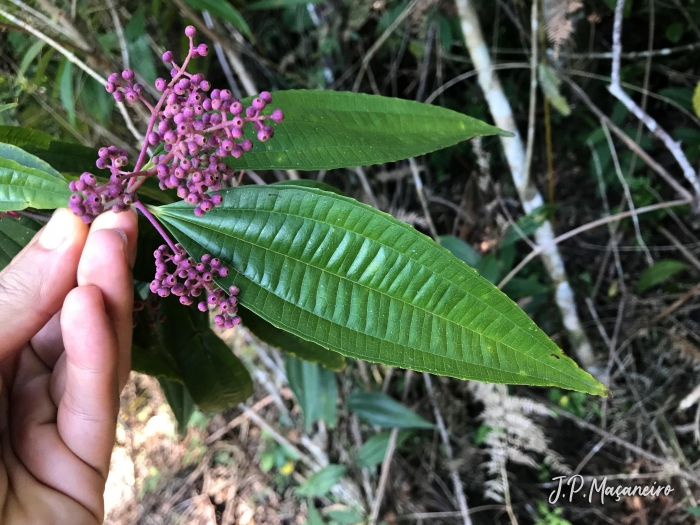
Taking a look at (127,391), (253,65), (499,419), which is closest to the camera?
(499,419)

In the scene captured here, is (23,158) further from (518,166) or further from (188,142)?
(518,166)

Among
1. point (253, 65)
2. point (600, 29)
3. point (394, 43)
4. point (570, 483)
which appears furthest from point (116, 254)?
point (600, 29)

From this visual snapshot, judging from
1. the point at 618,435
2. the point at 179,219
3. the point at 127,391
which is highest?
the point at 179,219

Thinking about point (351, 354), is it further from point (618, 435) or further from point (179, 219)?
point (618, 435)

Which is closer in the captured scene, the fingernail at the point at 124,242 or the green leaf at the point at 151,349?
the fingernail at the point at 124,242

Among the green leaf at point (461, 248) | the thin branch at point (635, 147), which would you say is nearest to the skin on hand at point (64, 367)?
the green leaf at point (461, 248)

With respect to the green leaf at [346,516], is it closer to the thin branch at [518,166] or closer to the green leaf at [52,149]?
the thin branch at [518,166]
